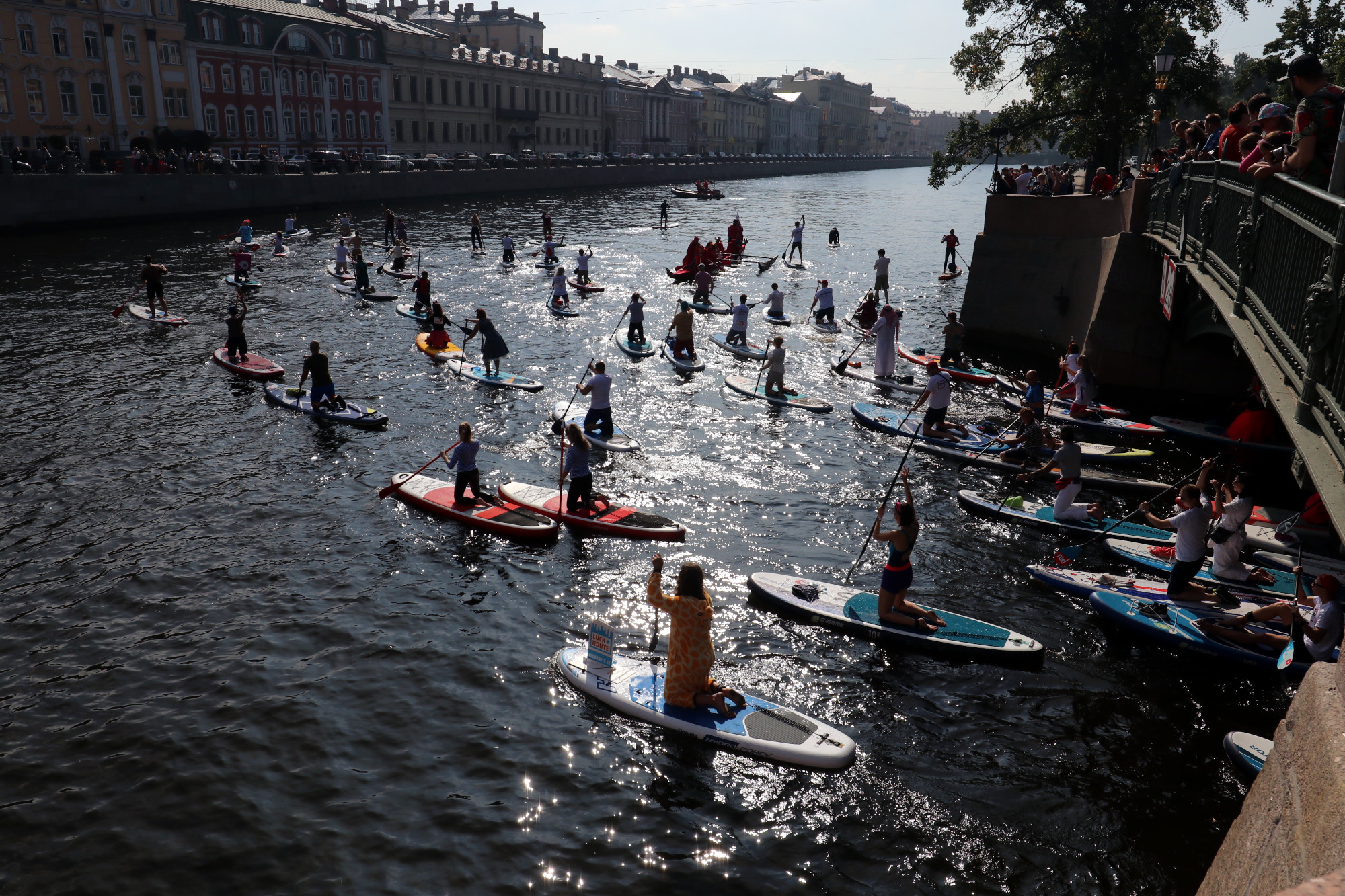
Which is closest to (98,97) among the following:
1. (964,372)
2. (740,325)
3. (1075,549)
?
(740,325)

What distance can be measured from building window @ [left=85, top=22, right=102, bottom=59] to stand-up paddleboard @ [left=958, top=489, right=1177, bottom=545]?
217 feet

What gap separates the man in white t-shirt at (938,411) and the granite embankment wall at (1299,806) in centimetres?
1531

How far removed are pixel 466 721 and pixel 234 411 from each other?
13892 mm

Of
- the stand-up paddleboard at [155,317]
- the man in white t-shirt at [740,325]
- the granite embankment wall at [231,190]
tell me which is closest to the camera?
the man in white t-shirt at [740,325]

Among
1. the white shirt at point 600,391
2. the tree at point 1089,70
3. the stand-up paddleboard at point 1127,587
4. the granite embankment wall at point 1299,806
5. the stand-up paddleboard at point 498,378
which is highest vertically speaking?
the tree at point 1089,70

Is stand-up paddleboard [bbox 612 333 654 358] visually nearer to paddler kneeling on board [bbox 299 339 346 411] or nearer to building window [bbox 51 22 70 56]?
paddler kneeling on board [bbox 299 339 346 411]

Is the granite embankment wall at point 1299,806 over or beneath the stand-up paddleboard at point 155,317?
over

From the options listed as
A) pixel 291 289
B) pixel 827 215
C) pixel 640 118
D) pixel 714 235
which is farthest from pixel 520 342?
pixel 640 118

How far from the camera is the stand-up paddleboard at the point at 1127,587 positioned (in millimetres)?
12336

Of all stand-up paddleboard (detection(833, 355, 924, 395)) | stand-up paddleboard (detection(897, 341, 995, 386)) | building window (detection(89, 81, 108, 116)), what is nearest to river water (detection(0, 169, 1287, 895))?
stand-up paddleboard (detection(833, 355, 924, 395))

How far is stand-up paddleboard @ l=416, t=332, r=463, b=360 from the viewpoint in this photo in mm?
25844

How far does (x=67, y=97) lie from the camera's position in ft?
188

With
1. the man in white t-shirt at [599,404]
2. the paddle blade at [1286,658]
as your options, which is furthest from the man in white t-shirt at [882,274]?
the paddle blade at [1286,658]

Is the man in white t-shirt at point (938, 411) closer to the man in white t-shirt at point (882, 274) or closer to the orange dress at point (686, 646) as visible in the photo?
the orange dress at point (686, 646)
